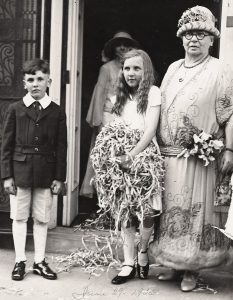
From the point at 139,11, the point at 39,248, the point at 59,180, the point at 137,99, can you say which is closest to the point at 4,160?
the point at 59,180

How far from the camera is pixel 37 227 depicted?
526 cm

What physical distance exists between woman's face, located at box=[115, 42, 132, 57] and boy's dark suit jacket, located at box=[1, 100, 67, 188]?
2070 mm

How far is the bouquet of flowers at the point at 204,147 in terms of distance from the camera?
4664 mm

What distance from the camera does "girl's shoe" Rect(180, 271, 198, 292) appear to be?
490cm

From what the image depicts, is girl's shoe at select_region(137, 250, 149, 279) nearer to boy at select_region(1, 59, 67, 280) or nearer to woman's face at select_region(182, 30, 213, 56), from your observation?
boy at select_region(1, 59, 67, 280)

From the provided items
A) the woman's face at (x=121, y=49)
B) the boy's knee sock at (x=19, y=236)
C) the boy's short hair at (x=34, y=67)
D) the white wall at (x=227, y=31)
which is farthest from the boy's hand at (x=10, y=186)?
the woman's face at (x=121, y=49)

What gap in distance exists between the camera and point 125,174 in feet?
15.3

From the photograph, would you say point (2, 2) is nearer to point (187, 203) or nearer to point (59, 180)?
point (59, 180)

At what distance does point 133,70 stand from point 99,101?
2038 millimetres

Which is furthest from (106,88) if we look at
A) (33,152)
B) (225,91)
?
(225,91)

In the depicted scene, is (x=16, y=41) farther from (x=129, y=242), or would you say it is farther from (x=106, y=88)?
(x=129, y=242)

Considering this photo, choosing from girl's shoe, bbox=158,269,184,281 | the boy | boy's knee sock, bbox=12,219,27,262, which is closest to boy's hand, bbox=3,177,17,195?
the boy

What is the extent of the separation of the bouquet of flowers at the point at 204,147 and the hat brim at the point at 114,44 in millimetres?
2589

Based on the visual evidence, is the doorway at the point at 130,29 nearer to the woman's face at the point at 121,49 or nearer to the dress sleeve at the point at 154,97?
the woman's face at the point at 121,49
